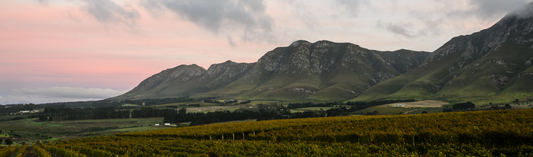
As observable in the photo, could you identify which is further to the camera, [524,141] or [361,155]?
[524,141]

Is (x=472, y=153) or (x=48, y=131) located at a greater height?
(x=472, y=153)

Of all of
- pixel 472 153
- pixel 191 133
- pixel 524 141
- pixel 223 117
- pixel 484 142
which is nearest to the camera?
pixel 472 153

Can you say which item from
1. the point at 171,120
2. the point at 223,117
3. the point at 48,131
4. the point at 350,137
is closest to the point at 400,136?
the point at 350,137

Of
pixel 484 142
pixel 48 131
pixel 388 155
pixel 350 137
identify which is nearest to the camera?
pixel 388 155

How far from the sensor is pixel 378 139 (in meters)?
41.5

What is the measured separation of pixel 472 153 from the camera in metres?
26.5

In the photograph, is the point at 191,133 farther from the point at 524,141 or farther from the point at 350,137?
the point at 524,141

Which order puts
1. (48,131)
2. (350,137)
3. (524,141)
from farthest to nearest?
(48,131) < (350,137) < (524,141)

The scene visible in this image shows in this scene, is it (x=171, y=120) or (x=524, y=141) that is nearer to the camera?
(x=524, y=141)

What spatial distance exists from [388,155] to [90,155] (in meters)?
53.3

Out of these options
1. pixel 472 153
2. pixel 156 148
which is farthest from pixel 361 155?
pixel 156 148

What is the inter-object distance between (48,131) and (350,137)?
188 metres

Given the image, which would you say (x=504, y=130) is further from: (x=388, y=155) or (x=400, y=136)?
(x=388, y=155)

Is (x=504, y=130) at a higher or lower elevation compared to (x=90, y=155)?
higher
